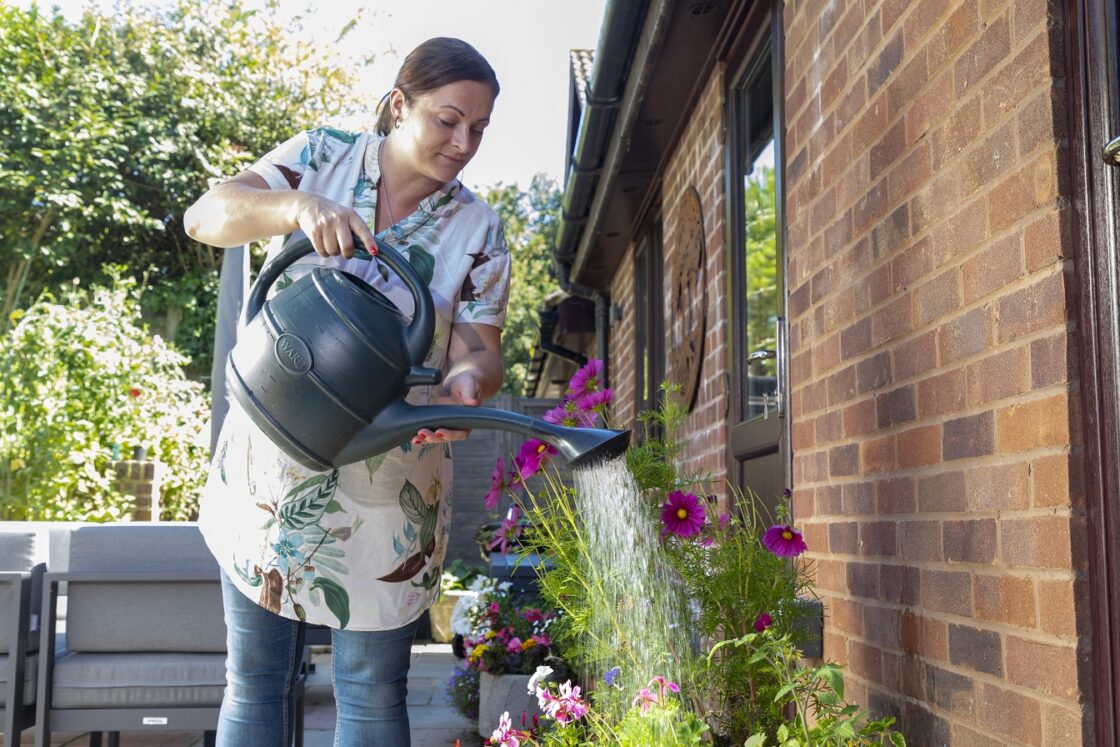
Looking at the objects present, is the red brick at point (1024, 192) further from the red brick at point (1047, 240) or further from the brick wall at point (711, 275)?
the brick wall at point (711, 275)

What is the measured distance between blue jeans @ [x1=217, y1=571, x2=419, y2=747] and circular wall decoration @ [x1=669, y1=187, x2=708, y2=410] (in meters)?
2.13

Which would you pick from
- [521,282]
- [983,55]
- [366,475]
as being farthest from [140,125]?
[983,55]

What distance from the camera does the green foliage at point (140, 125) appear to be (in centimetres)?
1218

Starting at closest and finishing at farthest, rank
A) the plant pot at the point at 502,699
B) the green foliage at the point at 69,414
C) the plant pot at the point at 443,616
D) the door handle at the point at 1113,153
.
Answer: the door handle at the point at 1113,153 < the plant pot at the point at 502,699 < the plant pot at the point at 443,616 < the green foliage at the point at 69,414

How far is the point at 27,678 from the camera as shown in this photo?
→ 2.92 metres

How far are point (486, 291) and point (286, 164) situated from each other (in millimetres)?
390

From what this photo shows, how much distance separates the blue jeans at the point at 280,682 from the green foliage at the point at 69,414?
21.4 feet

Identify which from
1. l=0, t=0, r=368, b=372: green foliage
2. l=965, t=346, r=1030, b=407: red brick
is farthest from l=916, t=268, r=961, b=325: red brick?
l=0, t=0, r=368, b=372: green foliage

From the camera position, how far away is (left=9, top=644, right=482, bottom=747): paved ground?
3.83m

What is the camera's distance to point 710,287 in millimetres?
3658

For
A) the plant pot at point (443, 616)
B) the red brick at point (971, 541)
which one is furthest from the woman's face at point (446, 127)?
the plant pot at point (443, 616)

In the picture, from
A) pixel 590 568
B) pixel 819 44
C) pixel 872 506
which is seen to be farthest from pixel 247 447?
pixel 819 44

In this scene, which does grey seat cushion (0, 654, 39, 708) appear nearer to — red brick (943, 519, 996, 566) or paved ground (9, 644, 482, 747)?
paved ground (9, 644, 482, 747)

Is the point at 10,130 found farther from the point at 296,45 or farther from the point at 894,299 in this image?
the point at 894,299
